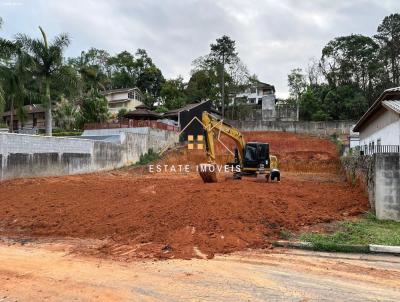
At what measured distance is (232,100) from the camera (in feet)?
198

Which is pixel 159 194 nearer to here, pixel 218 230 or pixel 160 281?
pixel 218 230

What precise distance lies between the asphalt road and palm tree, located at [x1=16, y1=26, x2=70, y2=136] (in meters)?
21.6

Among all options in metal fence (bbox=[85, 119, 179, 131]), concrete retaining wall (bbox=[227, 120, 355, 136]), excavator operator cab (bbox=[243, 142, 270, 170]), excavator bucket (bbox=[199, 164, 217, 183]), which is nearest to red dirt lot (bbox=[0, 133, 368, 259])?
excavator bucket (bbox=[199, 164, 217, 183])

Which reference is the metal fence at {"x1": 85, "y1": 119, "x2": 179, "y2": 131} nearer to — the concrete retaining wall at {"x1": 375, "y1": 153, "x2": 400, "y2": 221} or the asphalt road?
the concrete retaining wall at {"x1": 375, "y1": 153, "x2": 400, "y2": 221}

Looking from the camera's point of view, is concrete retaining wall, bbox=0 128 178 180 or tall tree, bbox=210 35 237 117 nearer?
concrete retaining wall, bbox=0 128 178 180

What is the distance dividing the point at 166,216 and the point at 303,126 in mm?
40724

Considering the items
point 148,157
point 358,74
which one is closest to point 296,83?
point 358,74

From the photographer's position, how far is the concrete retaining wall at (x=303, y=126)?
47281 millimetres

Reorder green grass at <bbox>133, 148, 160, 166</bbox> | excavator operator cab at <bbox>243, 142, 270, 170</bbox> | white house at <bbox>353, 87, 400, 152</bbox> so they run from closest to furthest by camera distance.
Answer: white house at <bbox>353, 87, 400, 152</bbox>
excavator operator cab at <bbox>243, 142, 270, 170</bbox>
green grass at <bbox>133, 148, 160, 166</bbox>

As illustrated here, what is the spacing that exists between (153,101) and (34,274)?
61.0 meters

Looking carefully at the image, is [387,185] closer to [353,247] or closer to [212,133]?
[353,247]

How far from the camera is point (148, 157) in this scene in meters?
33.5

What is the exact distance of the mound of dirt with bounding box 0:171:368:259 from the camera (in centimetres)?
885

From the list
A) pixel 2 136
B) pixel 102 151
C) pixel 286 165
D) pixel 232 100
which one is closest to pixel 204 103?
pixel 232 100
